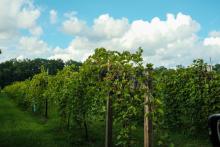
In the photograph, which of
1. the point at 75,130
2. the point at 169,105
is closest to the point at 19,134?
the point at 75,130

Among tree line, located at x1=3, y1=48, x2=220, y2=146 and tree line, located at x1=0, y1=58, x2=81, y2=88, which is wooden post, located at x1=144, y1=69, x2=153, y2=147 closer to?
tree line, located at x1=3, y1=48, x2=220, y2=146

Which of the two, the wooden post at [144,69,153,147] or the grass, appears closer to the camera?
the wooden post at [144,69,153,147]

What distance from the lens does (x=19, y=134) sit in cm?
1275

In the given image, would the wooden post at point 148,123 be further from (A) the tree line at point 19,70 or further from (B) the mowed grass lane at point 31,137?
(A) the tree line at point 19,70

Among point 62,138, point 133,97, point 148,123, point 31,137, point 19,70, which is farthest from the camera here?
point 19,70

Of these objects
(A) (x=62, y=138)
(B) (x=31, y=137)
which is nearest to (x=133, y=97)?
(A) (x=62, y=138)

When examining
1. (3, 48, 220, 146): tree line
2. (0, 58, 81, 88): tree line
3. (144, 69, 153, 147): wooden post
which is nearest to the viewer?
(144, 69, 153, 147): wooden post

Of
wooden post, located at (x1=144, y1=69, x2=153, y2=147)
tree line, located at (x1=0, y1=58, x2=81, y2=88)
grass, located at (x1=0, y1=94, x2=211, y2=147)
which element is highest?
tree line, located at (x1=0, y1=58, x2=81, y2=88)

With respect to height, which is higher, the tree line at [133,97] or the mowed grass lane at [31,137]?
the tree line at [133,97]

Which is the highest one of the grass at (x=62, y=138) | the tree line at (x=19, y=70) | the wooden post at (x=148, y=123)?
Result: the tree line at (x=19, y=70)

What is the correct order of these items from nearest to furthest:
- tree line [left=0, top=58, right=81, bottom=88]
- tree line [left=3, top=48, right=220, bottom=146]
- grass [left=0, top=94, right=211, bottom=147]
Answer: tree line [left=3, top=48, right=220, bottom=146] → grass [left=0, top=94, right=211, bottom=147] → tree line [left=0, top=58, right=81, bottom=88]

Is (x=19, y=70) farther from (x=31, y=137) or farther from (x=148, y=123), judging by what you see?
(x=148, y=123)

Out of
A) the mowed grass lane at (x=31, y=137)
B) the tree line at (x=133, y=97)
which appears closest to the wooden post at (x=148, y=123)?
the tree line at (x=133, y=97)

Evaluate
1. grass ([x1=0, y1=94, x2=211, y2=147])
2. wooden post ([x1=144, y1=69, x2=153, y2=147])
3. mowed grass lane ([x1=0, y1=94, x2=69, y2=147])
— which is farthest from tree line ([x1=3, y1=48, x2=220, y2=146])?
mowed grass lane ([x1=0, y1=94, x2=69, y2=147])
